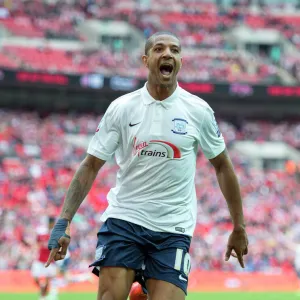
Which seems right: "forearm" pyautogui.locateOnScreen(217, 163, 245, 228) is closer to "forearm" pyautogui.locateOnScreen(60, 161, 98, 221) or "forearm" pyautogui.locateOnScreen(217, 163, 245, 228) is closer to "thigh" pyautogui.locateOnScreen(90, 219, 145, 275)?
"thigh" pyautogui.locateOnScreen(90, 219, 145, 275)

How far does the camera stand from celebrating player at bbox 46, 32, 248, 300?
547 cm

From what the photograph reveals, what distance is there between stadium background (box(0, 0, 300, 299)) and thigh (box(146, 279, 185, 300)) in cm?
1248

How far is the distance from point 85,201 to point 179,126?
62.0 ft

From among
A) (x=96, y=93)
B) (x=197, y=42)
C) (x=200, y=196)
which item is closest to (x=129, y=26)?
(x=197, y=42)

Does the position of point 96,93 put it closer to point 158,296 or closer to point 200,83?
point 200,83

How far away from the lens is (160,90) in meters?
5.66

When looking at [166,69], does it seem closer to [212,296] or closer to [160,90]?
[160,90]

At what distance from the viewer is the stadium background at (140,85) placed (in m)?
22.4

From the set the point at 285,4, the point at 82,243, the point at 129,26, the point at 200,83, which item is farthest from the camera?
the point at 285,4

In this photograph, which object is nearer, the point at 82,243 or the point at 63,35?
the point at 82,243

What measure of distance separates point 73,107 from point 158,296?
33.9 m

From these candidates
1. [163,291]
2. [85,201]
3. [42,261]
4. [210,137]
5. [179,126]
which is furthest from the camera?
[85,201]

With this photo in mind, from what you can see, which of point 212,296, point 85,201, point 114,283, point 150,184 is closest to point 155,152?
point 150,184

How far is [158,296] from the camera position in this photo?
5.38m
